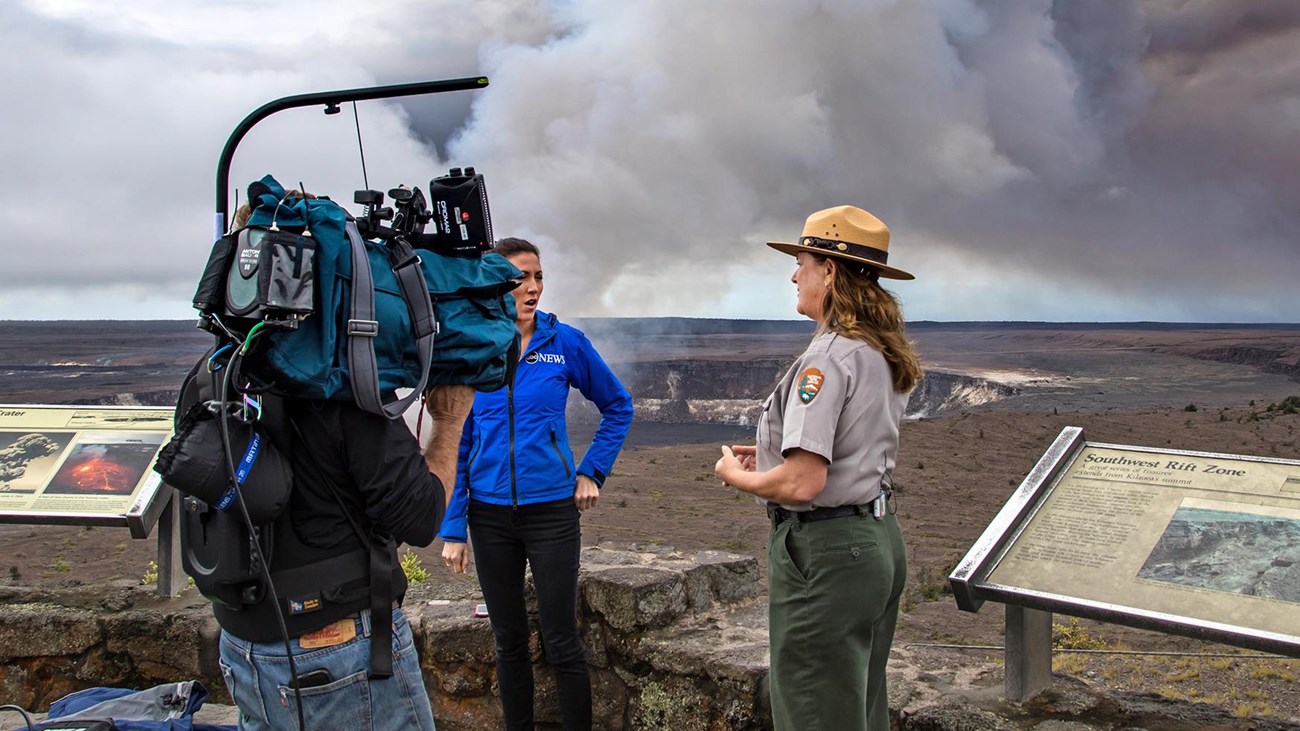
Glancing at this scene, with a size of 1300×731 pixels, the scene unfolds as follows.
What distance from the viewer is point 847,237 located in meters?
2.74

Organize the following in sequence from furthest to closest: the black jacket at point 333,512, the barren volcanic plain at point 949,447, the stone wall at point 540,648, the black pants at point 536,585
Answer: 1. the barren volcanic plain at point 949,447
2. the stone wall at point 540,648
3. the black pants at point 536,585
4. the black jacket at point 333,512

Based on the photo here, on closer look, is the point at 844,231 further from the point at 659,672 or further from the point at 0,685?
the point at 0,685

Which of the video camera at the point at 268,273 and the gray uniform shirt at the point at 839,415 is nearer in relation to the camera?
the video camera at the point at 268,273

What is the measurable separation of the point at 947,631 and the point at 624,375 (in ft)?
202

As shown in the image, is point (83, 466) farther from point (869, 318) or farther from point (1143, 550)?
point (1143, 550)

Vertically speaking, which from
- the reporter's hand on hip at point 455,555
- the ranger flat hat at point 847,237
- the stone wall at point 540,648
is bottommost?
the stone wall at point 540,648

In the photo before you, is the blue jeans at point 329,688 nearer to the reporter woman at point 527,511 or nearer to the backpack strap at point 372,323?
the backpack strap at point 372,323

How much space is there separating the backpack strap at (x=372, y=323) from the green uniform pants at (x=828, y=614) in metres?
0.99

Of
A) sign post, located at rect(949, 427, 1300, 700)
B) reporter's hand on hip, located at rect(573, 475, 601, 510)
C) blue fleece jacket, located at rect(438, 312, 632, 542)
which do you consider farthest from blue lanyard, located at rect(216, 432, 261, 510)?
sign post, located at rect(949, 427, 1300, 700)

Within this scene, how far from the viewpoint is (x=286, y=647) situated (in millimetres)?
2219

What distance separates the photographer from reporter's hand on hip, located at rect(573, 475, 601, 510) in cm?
382

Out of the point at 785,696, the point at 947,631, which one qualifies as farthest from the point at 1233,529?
the point at 947,631

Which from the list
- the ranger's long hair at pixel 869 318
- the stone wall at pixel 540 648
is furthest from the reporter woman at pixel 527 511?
the ranger's long hair at pixel 869 318

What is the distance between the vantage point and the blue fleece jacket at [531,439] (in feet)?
12.2
